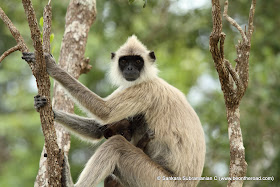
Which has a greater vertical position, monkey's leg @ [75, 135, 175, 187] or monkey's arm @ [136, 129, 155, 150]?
monkey's arm @ [136, 129, 155, 150]

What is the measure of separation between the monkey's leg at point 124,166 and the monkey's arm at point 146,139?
34 centimetres

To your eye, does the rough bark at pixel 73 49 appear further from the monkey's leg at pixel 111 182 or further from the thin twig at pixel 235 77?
the thin twig at pixel 235 77

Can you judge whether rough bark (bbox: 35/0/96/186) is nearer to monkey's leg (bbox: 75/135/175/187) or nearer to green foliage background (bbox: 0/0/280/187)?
monkey's leg (bbox: 75/135/175/187)

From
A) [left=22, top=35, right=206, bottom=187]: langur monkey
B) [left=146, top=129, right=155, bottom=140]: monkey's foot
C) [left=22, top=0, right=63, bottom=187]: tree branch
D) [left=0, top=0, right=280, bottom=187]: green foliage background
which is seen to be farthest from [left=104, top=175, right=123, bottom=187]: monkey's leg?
[left=0, top=0, right=280, bottom=187]: green foliage background

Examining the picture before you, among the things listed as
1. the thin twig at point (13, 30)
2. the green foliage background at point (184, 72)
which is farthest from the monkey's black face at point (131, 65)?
the green foliage background at point (184, 72)

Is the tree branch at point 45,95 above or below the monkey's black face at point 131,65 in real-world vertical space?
below

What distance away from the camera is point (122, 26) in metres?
14.5

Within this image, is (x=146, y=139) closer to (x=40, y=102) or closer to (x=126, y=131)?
(x=126, y=131)

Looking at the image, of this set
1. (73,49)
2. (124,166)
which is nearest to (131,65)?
(73,49)

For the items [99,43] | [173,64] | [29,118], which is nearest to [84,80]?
[99,43]

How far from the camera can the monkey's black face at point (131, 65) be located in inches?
292

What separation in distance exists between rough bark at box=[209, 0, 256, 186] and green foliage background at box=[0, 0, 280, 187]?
3853mm

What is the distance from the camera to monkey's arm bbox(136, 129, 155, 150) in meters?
6.79

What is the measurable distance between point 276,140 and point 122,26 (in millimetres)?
6559
